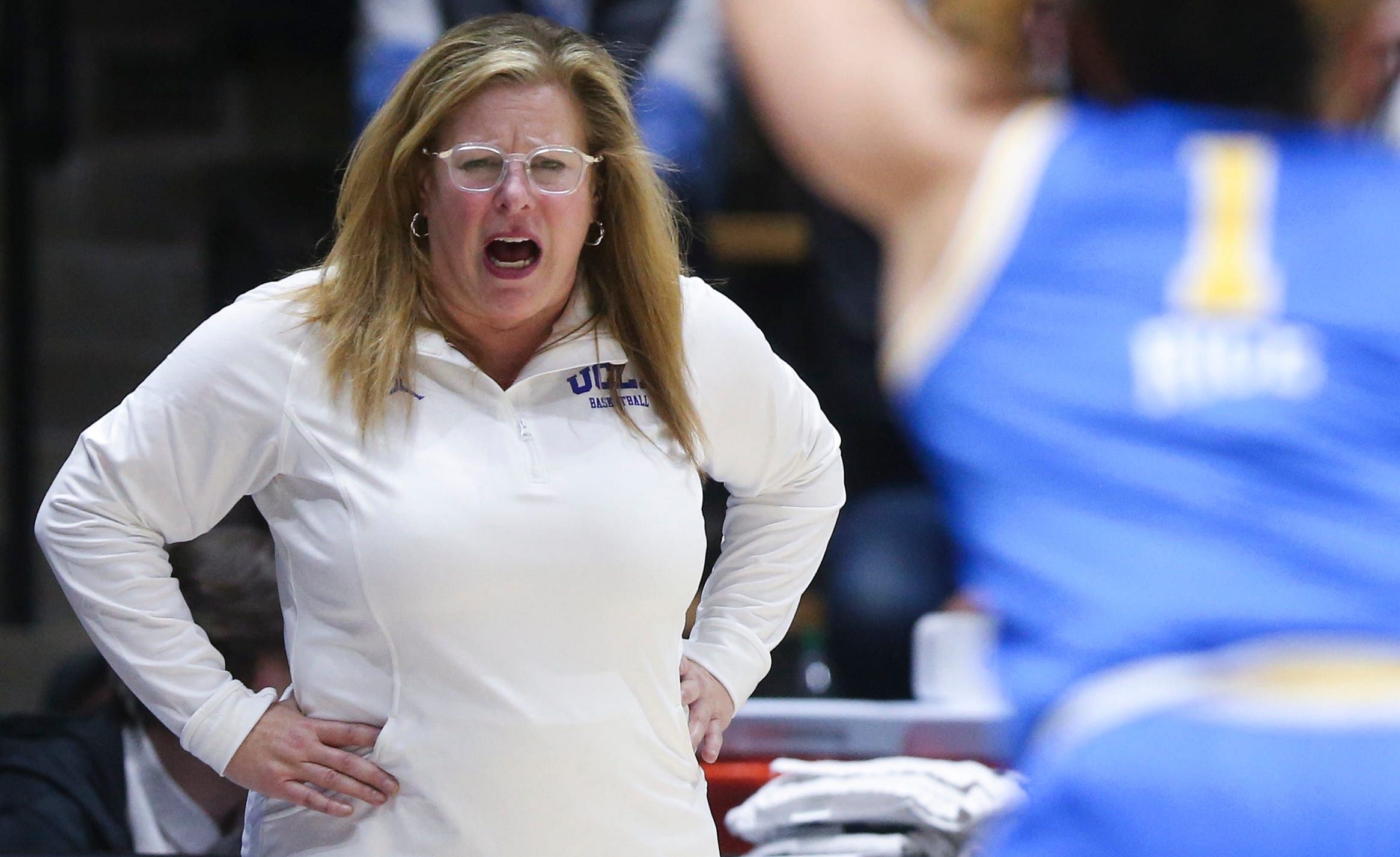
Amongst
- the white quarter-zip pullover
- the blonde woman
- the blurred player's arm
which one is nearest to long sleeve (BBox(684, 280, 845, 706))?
the blonde woman

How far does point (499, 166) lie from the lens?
6.59ft

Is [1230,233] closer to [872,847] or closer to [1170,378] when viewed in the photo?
[1170,378]

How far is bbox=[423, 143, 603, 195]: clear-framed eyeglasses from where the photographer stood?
2000mm

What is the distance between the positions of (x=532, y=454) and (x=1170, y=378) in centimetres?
98

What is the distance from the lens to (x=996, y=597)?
3.73ft

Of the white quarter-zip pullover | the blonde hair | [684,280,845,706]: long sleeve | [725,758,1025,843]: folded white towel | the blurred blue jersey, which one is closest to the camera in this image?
the blurred blue jersey

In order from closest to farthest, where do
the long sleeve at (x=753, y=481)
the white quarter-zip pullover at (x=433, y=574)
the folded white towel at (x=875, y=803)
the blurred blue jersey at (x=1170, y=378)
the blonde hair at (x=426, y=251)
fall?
the blurred blue jersey at (x=1170, y=378) < the white quarter-zip pullover at (x=433, y=574) < the blonde hair at (x=426, y=251) < the long sleeve at (x=753, y=481) < the folded white towel at (x=875, y=803)

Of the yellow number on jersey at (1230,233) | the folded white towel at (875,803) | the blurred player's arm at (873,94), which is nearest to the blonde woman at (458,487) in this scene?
the folded white towel at (875,803)

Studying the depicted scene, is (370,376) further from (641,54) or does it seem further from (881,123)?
(641,54)

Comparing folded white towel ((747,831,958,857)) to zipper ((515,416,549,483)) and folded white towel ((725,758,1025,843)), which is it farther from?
zipper ((515,416,549,483))

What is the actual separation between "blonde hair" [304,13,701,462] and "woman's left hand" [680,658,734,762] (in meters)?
0.30

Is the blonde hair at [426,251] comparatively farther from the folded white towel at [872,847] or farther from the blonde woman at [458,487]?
the folded white towel at [872,847]

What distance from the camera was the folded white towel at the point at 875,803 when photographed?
7.79 feet

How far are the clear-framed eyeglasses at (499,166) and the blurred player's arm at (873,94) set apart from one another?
885 mm
